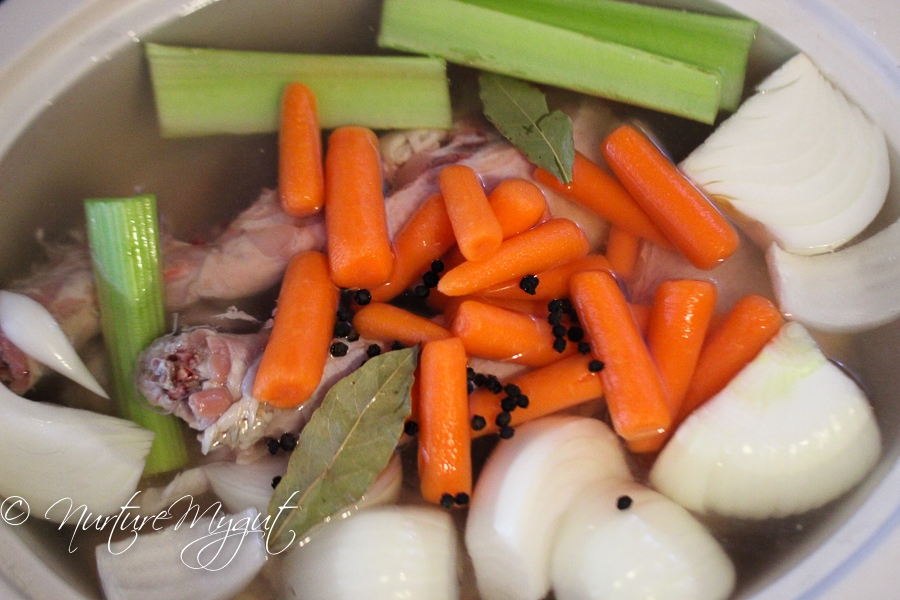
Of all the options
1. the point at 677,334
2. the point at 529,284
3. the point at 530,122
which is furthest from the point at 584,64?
the point at 677,334

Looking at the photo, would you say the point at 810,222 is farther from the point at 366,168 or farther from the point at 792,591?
the point at 366,168

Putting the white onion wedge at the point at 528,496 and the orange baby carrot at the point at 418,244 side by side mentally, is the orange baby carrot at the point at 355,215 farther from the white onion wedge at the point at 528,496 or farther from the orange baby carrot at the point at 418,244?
the white onion wedge at the point at 528,496

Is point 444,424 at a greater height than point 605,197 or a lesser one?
lesser

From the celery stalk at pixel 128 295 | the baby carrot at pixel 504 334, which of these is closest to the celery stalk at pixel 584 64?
the baby carrot at pixel 504 334

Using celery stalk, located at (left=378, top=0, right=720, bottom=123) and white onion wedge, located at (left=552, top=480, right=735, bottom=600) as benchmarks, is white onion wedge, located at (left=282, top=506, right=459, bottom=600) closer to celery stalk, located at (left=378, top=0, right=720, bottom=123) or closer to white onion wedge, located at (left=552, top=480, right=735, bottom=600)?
white onion wedge, located at (left=552, top=480, right=735, bottom=600)

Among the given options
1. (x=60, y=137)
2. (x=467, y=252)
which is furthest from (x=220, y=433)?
(x=60, y=137)

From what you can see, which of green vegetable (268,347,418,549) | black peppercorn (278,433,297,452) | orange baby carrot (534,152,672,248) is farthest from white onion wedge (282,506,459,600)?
orange baby carrot (534,152,672,248)

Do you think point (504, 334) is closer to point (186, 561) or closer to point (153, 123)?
point (186, 561)
